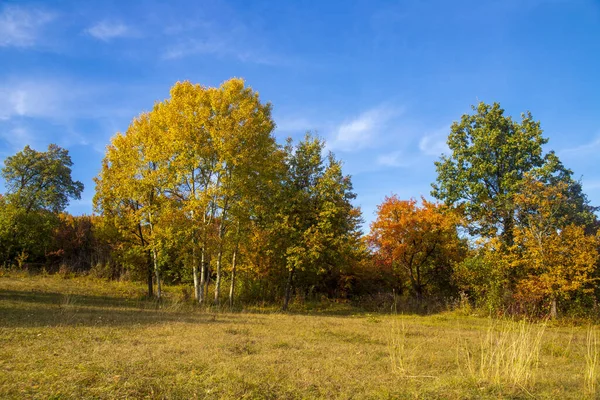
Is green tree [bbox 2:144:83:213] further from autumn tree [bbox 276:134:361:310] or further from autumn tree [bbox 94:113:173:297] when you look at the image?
autumn tree [bbox 276:134:361:310]

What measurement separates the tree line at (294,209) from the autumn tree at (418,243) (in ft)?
0.52

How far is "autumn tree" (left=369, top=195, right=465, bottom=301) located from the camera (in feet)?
91.5

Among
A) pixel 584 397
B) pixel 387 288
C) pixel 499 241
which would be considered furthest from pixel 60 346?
pixel 387 288

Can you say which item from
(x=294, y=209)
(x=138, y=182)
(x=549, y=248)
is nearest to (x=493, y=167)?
(x=549, y=248)

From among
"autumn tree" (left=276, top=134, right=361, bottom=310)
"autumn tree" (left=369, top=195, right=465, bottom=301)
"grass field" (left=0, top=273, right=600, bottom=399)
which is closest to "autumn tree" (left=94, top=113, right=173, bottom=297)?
"autumn tree" (left=276, top=134, right=361, bottom=310)

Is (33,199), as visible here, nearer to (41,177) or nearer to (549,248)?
(41,177)

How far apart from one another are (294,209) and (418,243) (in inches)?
445

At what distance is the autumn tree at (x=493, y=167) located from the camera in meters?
23.3

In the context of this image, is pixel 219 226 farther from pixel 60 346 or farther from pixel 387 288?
pixel 387 288

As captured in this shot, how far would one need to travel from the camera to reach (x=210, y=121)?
20297 millimetres

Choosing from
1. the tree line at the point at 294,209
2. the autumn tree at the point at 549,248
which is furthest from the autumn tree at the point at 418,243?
the autumn tree at the point at 549,248

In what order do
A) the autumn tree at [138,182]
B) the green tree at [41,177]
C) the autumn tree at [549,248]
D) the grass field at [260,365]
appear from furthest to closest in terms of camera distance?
the green tree at [41,177]
the autumn tree at [138,182]
the autumn tree at [549,248]
the grass field at [260,365]

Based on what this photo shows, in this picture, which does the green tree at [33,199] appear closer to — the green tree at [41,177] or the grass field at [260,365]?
the green tree at [41,177]

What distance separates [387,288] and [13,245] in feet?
100.0
